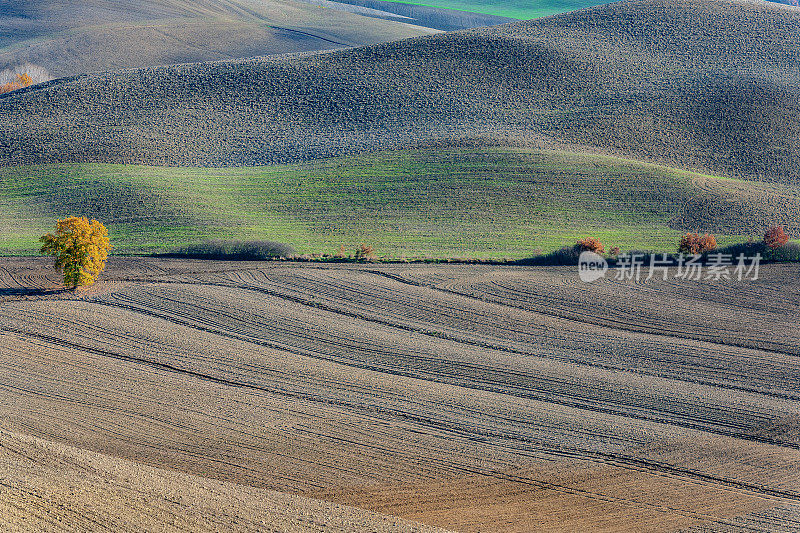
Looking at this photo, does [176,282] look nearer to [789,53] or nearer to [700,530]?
[700,530]

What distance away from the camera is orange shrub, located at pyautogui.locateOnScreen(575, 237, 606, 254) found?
4156 centimetres

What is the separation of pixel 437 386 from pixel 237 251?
1827cm

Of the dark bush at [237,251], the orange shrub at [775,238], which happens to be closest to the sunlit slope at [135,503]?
the dark bush at [237,251]

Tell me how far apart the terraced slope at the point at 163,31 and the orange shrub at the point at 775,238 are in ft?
250

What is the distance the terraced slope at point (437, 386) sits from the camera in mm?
21594

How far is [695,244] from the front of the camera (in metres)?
41.7

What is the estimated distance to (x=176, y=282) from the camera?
37594 millimetres

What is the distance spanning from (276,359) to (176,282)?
10.7 m

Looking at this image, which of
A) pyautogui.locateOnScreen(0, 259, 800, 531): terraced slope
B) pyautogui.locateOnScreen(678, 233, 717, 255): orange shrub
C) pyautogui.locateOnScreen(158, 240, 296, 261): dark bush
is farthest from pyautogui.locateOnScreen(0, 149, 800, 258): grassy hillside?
pyautogui.locateOnScreen(0, 259, 800, 531): terraced slope

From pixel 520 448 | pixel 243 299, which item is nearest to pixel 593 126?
pixel 243 299

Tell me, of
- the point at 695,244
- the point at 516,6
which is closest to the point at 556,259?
the point at 695,244

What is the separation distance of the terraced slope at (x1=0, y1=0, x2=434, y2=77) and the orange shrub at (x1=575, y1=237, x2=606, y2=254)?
7173 cm
